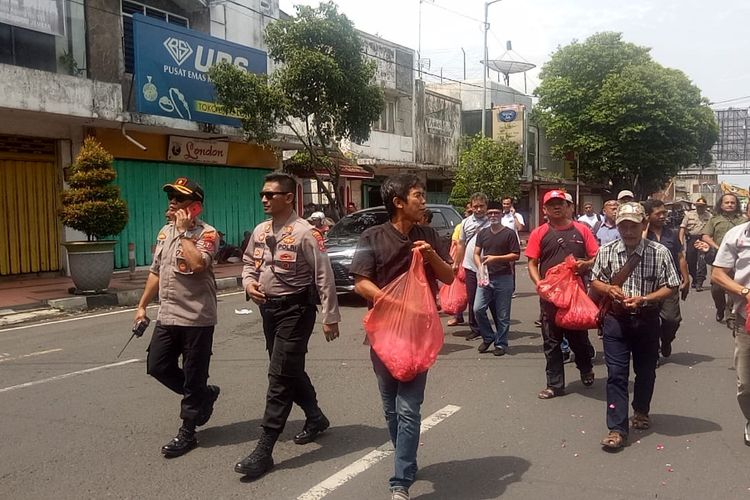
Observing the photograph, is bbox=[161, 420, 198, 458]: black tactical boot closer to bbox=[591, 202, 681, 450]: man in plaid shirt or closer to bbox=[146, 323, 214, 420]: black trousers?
bbox=[146, 323, 214, 420]: black trousers

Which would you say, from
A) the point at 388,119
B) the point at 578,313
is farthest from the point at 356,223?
the point at 388,119

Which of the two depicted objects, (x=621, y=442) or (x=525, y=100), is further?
(x=525, y=100)

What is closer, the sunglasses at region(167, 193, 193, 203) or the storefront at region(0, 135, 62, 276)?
the sunglasses at region(167, 193, 193, 203)

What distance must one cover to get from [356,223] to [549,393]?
720 cm

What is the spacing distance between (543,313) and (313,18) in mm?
11743

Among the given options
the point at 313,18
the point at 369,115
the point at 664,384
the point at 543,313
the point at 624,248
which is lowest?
the point at 664,384

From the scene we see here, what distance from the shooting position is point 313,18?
610 inches

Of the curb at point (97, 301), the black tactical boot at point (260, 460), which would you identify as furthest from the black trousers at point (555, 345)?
the curb at point (97, 301)

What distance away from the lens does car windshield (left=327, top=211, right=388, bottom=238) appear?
12078 mm

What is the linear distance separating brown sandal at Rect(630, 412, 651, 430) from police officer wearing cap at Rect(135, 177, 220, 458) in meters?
2.99

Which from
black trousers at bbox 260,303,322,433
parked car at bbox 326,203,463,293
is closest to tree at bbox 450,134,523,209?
parked car at bbox 326,203,463,293

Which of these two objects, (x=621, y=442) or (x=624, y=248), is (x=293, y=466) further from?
(x=624, y=248)

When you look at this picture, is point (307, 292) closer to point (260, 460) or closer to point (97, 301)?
point (260, 460)

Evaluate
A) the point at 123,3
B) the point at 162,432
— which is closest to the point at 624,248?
the point at 162,432
